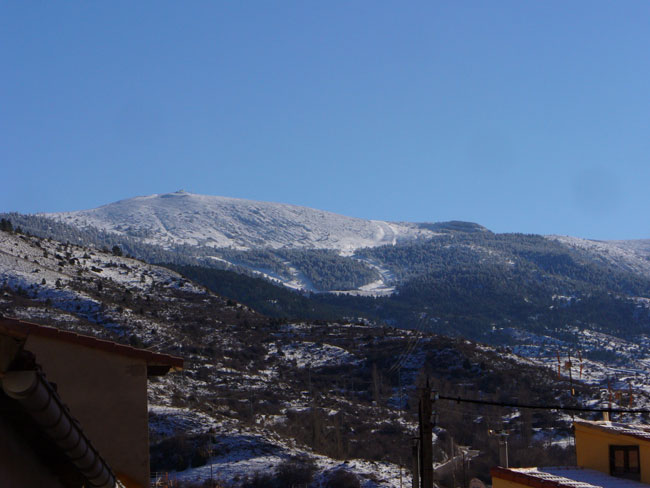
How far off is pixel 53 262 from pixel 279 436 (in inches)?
1558

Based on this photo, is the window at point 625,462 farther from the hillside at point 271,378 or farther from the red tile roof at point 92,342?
the hillside at point 271,378

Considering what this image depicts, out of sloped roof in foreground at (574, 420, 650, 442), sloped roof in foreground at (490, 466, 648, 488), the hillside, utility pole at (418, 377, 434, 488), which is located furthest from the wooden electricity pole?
the hillside

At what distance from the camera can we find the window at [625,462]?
1988cm

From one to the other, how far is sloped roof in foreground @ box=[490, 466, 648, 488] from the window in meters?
0.24

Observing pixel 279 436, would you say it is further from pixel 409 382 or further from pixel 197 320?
pixel 197 320

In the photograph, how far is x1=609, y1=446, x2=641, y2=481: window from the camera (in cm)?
1988

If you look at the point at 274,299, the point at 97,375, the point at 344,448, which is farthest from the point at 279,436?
the point at 274,299

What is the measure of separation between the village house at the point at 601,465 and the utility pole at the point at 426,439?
3441 mm

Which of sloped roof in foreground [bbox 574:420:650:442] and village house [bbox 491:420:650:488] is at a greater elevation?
sloped roof in foreground [bbox 574:420:650:442]

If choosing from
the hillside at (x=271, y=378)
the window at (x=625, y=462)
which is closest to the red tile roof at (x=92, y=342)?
the window at (x=625, y=462)

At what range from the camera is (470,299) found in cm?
18900

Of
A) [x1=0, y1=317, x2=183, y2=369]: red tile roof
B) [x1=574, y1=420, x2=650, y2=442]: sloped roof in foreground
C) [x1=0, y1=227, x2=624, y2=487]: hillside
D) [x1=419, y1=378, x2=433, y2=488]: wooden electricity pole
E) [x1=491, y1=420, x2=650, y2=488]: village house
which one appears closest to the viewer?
[x1=0, y1=317, x2=183, y2=369]: red tile roof

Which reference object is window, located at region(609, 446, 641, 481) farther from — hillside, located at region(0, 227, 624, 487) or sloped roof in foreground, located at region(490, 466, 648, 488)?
hillside, located at region(0, 227, 624, 487)

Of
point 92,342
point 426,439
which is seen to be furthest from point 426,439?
point 92,342
